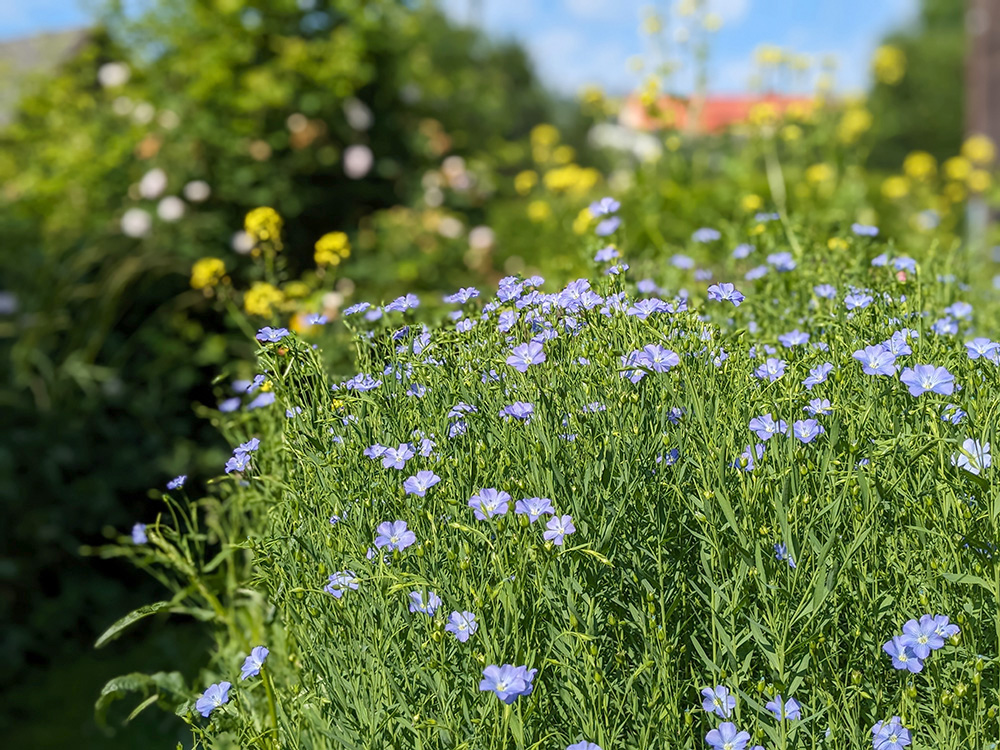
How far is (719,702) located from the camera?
60.6 inches

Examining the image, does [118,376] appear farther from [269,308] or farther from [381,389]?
[381,389]

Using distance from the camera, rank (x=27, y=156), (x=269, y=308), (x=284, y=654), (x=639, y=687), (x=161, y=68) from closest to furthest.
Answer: (x=639, y=687), (x=284, y=654), (x=269, y=308), (x=161, y=68), (x=27, y=156)

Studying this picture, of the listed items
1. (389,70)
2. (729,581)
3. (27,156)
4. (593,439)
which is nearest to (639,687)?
(729,581)

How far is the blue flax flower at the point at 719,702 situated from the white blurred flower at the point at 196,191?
5.01 metres

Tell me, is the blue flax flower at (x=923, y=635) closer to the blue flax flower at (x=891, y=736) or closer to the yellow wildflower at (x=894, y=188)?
the blue flax flower at (x=891, y=736)

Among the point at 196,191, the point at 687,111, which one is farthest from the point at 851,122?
the point at 196,191

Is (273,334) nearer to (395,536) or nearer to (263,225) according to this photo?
(395,536)

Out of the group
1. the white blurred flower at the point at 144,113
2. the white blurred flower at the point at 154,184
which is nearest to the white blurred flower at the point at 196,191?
the white blurred flower at the point at 154,184

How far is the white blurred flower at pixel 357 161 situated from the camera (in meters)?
6.14

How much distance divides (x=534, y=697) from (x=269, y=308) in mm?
1412

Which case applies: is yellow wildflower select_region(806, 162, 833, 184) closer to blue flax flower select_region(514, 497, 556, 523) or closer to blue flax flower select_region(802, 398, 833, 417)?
blue flax flower select_region(802, 398, 833, 417)

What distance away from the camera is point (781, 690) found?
1.53 meters

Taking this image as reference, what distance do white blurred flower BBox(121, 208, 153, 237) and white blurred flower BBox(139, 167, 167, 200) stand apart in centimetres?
13

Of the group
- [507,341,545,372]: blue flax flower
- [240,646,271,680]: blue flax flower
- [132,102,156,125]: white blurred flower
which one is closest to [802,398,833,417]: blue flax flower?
[507,341,545,372]: blue flax flower
